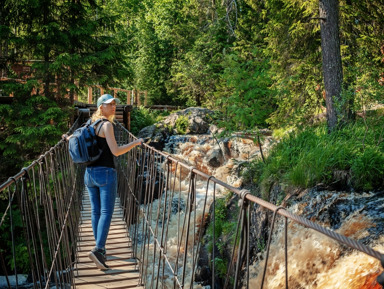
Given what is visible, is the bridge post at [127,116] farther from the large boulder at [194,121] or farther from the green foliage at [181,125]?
the green foliage at [181,125]

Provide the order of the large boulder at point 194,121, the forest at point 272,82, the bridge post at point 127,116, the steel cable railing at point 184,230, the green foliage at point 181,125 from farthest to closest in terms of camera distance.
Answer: the large boulder at point 194,121 → the green foliage at point 181,125 → the bridge post at point 127,116 → the forest at point 272,82 → the steel cable railing at point 184,230

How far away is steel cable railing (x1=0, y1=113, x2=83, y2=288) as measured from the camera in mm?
1771

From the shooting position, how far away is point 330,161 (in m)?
4.97

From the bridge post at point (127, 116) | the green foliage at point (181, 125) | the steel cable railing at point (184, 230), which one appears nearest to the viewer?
the steel cable railing at point (184, 230)

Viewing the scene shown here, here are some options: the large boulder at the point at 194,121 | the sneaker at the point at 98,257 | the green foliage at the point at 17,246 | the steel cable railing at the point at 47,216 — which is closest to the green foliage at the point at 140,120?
the large boulder at the point at 194,121

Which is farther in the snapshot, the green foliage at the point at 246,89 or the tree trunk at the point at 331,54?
the green foliage at the point at 246,89

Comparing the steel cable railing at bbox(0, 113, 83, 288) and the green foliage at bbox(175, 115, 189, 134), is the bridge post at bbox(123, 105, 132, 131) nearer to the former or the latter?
the green foliage at bbox(175, 115, 189, 134)

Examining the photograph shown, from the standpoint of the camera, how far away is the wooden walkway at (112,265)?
10.5ft

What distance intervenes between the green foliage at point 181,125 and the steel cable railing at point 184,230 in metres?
3.52

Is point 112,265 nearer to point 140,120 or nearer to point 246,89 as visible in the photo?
point 246,89

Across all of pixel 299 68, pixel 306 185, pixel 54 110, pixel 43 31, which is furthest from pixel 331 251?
pixel 43 31

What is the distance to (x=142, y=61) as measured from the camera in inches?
912

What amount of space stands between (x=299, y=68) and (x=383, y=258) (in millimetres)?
8327

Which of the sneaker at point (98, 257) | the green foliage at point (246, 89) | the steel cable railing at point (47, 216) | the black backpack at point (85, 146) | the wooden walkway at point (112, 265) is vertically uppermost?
the green foliage at point (246, 89)
